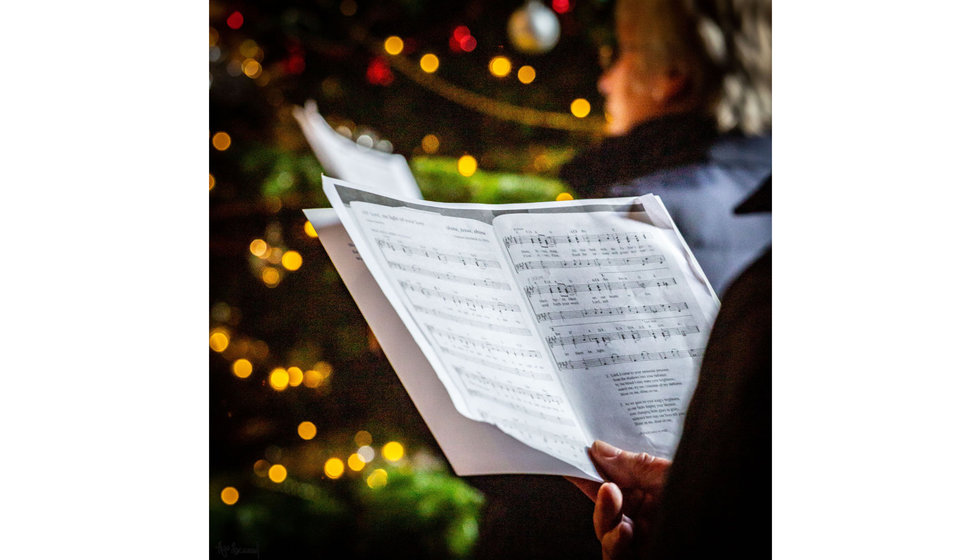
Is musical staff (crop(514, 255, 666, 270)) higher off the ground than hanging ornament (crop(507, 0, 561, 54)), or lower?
lower

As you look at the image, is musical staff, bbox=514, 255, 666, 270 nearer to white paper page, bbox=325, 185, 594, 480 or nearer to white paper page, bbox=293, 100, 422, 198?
white paper page, bbox=325, 185, 594, 480

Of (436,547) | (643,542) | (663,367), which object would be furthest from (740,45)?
(436,547)

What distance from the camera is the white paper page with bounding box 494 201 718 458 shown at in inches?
66.9

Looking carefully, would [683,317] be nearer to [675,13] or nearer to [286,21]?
[675,13]

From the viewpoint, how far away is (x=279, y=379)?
170 cm

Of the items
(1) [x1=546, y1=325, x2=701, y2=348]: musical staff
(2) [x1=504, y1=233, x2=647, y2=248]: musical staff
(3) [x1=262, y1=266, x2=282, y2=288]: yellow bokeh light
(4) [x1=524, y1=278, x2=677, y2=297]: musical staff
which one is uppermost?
(2) [x1=504, y1=233, x2=647, y2=248]: musical staff

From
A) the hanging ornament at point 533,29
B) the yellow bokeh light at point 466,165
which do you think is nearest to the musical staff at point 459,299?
the yellow bokeh light at point 466,165

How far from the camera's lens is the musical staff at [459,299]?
5.44 feet

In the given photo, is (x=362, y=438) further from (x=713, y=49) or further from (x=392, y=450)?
(x=713, y=49)

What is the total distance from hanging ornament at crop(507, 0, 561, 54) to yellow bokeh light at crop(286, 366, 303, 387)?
2.92 ft

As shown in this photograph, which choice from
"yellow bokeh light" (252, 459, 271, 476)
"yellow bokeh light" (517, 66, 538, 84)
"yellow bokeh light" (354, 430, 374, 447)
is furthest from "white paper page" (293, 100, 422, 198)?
"yellow bokeh light" (252, 459, 271, 476)

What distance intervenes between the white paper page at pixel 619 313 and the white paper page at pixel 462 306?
55 mm

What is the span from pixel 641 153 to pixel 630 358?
1.55 feet
